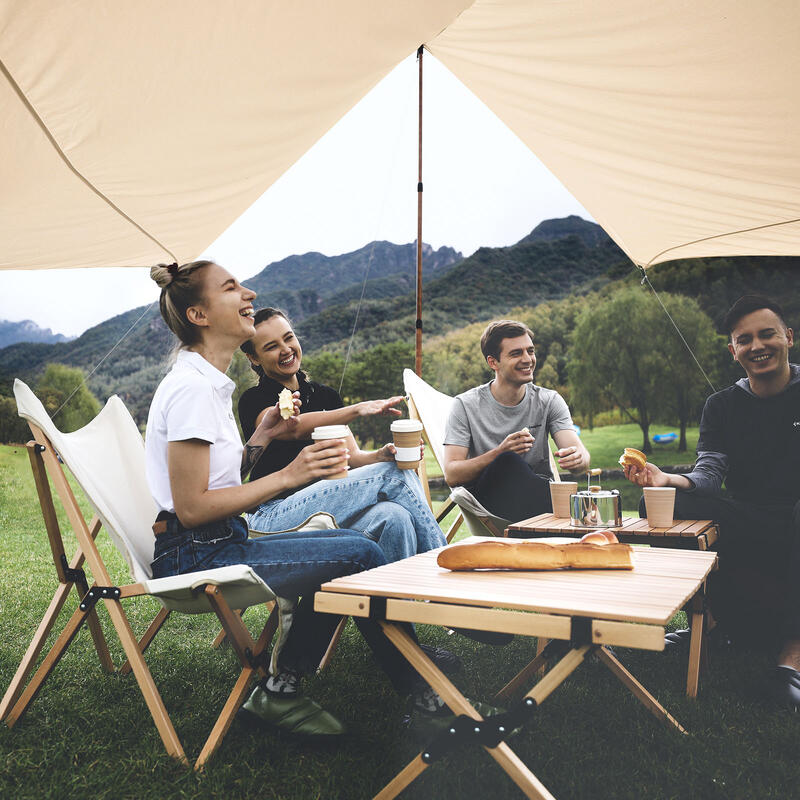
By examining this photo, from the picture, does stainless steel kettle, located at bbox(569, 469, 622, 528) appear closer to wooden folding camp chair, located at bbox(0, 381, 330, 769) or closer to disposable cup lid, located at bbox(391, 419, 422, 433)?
disposable cup lid, located at bbox(391, 419, 422, 433)

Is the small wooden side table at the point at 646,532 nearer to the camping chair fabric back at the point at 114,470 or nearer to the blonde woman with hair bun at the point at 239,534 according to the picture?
the blonde woman with hair bun at the point at 239,534

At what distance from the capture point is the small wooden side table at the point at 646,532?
7.04 ft

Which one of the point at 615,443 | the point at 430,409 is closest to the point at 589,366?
the point at 615,443

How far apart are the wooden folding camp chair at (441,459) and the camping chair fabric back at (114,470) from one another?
1.14 metres

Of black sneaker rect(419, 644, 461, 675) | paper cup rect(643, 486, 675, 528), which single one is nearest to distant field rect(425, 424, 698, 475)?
paper cup rect(643, 486, 675, 528)

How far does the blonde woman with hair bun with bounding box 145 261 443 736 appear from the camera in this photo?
5.48 ft

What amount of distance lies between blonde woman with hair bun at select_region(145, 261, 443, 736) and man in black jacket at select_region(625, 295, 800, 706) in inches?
42.9

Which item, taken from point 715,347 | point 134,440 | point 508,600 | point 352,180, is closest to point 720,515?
point 508,600

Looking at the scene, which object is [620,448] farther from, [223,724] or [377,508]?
[223,724]

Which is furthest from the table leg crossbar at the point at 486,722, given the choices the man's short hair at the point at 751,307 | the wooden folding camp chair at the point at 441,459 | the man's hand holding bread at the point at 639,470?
the man's short hair at the point at 751,307

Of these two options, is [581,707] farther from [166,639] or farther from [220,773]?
[166,639]

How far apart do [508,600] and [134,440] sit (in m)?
1.53

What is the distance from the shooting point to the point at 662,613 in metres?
1.17

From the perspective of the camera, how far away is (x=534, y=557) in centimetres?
157
